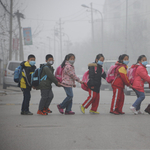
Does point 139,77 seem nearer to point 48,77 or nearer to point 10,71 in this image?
point 48,77

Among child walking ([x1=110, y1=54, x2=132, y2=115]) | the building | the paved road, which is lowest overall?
the paved road

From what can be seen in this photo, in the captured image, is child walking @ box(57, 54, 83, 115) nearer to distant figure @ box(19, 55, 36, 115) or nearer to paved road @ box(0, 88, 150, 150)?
paved road @ box(0, 88, 150, 150)

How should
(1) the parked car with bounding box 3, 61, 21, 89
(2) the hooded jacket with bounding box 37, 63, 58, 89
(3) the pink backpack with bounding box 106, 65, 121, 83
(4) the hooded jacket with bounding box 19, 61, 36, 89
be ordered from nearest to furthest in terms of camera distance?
1. (2) the hooded jacket with bounding box 37, 63, 58, 89
2. (4) the hooded jacket with bounding box 19, 61, 36, 89
3. (3) the pink backpack with bounding box 106, 65, 121, 83
4. (1) the parked car with bounding box 3, 61, 21, 89

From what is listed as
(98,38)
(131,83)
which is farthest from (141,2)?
(131,83)

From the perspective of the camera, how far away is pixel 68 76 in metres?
7.93

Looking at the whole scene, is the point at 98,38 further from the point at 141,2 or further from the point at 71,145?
the point at 71,145

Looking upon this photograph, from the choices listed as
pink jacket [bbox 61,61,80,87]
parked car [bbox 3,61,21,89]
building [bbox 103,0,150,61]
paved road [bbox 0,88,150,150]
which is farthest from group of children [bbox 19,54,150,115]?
building [bbox 103,0,150,61]

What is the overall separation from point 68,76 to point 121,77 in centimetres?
135

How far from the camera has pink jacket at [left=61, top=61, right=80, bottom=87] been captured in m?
7.84

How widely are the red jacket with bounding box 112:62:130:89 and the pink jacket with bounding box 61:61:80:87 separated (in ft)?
3.33

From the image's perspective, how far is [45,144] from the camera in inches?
185

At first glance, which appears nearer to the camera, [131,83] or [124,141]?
[124,141]

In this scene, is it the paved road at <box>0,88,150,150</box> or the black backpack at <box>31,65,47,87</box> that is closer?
the paved road at <box>0,88,150,150</box>

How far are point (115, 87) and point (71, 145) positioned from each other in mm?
3639
